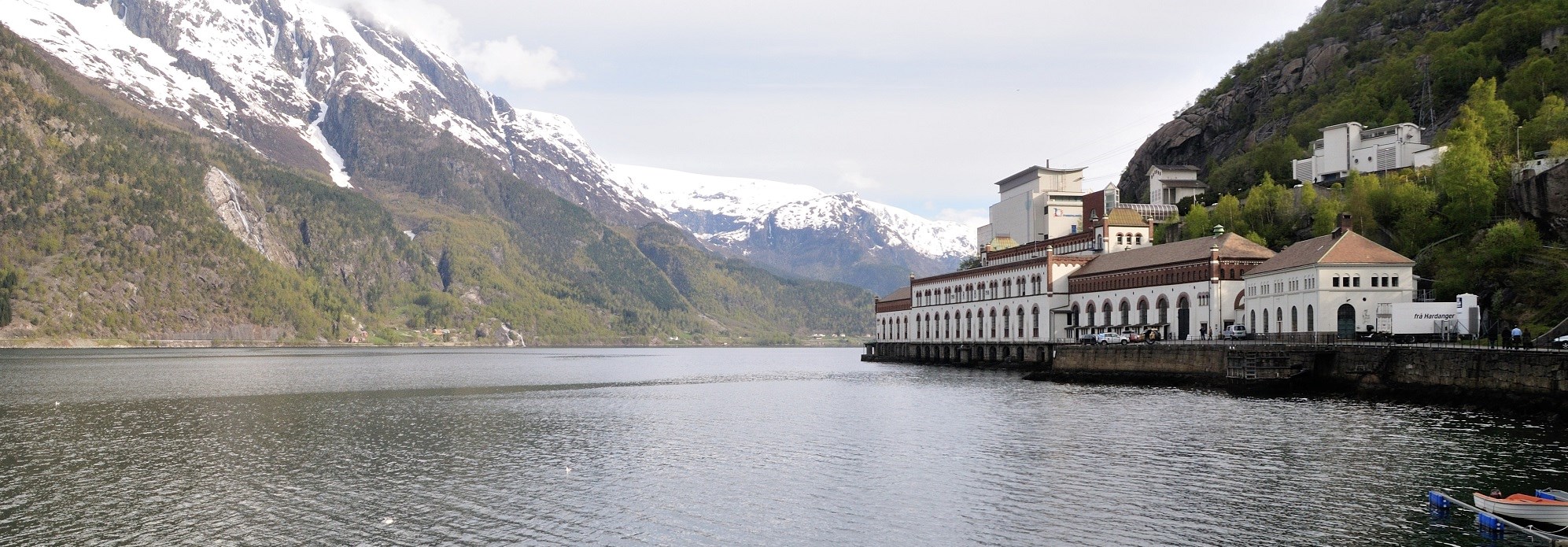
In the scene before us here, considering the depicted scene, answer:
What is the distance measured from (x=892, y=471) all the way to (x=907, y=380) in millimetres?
82044

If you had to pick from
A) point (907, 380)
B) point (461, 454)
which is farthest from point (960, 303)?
point (461, 454)

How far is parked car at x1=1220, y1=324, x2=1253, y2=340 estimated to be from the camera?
393 feet

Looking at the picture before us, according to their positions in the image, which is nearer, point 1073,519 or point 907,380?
point 1073,519

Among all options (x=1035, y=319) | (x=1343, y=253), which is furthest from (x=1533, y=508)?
(x=1035, y=319)

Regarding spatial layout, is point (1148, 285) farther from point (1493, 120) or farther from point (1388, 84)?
point (1388, 84)

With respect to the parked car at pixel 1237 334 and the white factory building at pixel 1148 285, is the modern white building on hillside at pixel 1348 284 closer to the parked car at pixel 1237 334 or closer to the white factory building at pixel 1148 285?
the white factory building at pixel 1148 285

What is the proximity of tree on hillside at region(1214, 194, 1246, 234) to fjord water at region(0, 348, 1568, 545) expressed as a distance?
5523cm

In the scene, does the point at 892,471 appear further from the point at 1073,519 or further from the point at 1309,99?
the point at 1309,99

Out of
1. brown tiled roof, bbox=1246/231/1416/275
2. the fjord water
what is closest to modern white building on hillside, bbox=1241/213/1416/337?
brown tiled roof, bbox=1246/231/1416/275

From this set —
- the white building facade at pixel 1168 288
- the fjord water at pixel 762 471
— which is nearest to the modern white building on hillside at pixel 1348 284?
the white building facade at pixel 1168 288

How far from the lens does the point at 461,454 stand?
6366 centimetres

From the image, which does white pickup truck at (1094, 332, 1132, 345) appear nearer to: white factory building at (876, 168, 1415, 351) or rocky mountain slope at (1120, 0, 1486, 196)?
white factory building at (876, 168, 1415, 351)

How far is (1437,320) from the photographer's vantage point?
95125mm

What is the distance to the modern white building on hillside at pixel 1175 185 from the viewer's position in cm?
18212
